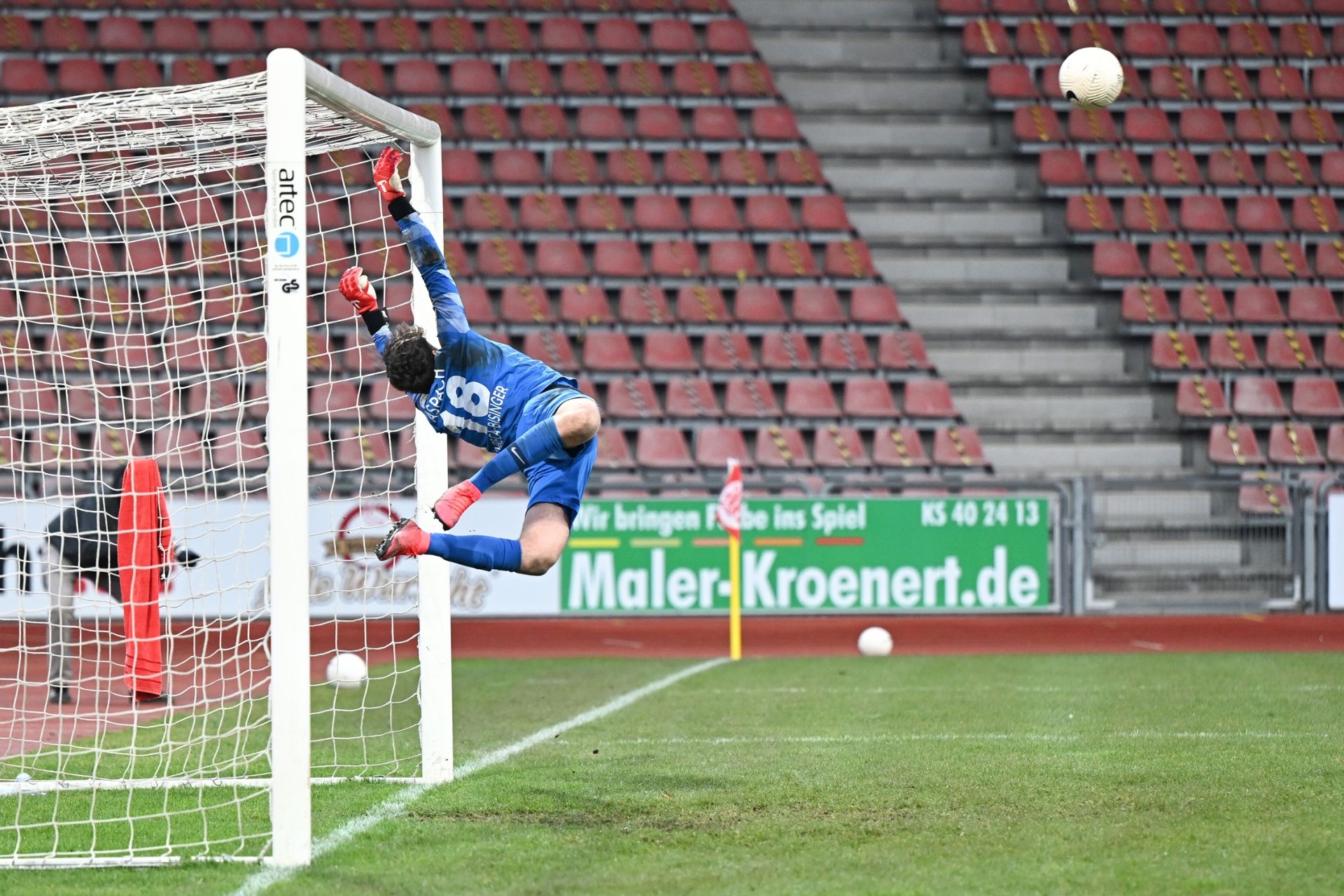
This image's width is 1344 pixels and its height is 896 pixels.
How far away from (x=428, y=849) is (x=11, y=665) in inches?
354

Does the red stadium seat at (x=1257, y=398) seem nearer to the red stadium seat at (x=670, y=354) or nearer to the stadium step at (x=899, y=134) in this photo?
the stadium step at (x=899, y=134)

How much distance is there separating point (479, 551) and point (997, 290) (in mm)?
14393

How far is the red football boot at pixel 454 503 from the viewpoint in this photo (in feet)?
18.7

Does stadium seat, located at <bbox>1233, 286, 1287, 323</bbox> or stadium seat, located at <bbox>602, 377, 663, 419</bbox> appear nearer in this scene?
stadium seat, located at <bbox>602, 377, 663, 419</bbox>

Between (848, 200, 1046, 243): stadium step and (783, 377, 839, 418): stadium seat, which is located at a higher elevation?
(848, 200, 1046, 243): stadium step

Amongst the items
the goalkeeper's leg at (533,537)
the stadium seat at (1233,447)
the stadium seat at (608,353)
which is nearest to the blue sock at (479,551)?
the goalkeeper's leg at (533,537)

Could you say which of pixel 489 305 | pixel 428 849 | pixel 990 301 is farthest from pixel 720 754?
pixel 990 301

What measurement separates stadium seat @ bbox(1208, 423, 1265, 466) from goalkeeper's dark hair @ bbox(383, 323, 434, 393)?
12.9m

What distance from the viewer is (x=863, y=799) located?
6156 mm

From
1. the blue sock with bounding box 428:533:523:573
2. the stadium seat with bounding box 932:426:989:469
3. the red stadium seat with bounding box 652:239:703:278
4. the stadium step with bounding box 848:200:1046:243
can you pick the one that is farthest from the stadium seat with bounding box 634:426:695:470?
the blue sock with bounding box 428:533:523:573

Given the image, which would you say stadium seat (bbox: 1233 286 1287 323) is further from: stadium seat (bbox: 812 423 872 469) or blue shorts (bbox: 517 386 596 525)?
blue shorts (bbox: 517 386 596 525)

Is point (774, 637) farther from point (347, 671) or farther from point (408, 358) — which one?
point (408, 358)

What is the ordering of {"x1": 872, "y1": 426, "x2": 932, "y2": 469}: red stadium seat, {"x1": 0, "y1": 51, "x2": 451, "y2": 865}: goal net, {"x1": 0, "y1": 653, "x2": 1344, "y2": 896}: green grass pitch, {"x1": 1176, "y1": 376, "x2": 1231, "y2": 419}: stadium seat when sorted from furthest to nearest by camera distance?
1. {"x1": 1176, "y1": 376, "x2": 1231, "y2": 419}: stadium seat
2. {"x1": 872, "y1": 426, "x2": 932, "y2": 469}: red stadium seat
3. {"x1": 0, "y1": 51, "x2": 451, "y2": 865}: goal net
4. {"x1": 0, "y1": 653, "x2": 1344, "y2": 896}: green grass pitch

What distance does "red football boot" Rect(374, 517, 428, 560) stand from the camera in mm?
5555
